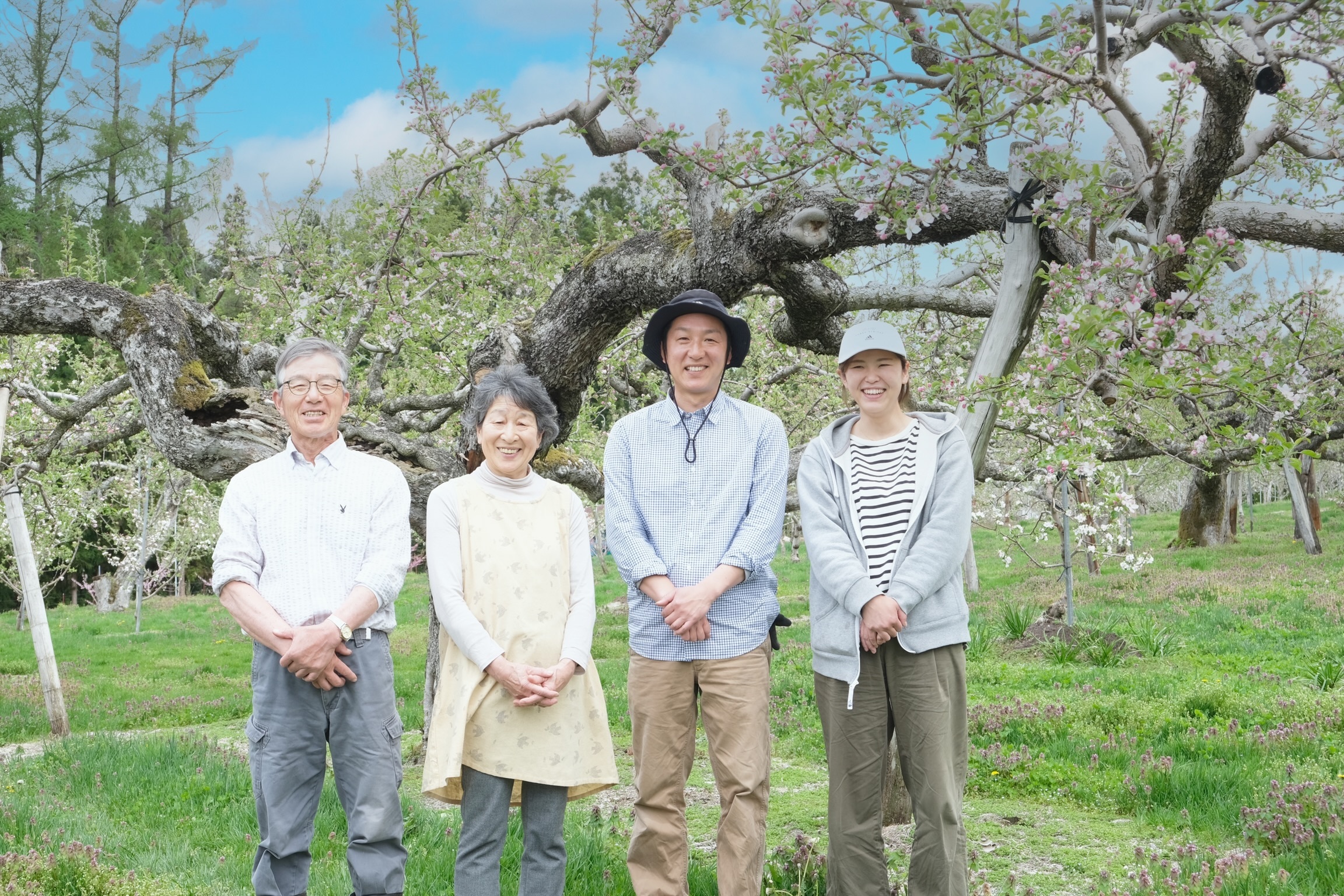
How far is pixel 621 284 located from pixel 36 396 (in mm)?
5739

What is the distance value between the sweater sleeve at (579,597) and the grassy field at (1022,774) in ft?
4.29

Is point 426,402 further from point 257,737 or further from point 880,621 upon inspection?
point 880,621

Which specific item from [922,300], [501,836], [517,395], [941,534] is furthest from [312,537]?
[922,300]

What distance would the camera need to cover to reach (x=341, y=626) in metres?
3.26

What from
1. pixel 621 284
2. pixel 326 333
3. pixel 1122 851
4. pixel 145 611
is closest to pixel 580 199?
pixel 145 611

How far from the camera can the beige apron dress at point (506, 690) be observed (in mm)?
3256

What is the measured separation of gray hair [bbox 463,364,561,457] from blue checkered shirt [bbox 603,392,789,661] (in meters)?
0.26

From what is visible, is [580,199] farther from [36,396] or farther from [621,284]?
[621,284]

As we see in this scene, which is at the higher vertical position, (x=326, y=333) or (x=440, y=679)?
(x=326, y=333)

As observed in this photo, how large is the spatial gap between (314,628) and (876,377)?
2.17 metres

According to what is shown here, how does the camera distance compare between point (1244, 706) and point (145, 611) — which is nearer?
point (1244, 706)

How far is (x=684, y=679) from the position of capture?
3504mm

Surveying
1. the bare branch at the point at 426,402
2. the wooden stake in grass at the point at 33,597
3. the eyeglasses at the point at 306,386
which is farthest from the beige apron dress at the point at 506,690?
the wooden stake in grass at the point at 33,597

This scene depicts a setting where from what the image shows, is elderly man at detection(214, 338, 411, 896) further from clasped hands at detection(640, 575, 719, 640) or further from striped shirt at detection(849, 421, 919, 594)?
striped shirt at detection(849, 421, 919, 594)
